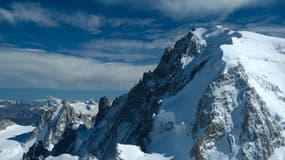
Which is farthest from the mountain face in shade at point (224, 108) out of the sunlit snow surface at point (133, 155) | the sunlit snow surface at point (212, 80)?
the sunlit snow surface at point (133, 155)

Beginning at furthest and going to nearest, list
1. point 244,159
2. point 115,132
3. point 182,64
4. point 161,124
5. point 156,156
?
point 115,132 → point 182,64 → point 161,124 → point 156,156 → point 244,159

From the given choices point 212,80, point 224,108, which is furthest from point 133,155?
point 212,80

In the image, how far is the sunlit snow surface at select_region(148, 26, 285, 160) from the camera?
138 meters

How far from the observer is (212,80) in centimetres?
14312

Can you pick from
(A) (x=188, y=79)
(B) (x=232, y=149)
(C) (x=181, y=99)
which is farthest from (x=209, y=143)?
(A) (x=188, y=79)

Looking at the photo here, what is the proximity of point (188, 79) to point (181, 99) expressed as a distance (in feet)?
42.6

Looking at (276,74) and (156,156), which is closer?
(156,156)

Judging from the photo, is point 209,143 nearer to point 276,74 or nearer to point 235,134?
point 235,134

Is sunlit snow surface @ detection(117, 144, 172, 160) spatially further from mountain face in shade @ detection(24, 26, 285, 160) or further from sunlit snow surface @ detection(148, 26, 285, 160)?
sunlit snow surface @ detection(148, 26, 285, 160)

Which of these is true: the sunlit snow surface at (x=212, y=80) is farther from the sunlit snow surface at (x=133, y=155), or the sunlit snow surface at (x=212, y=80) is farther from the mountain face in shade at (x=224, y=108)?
the sunlit snow surface at (x=133, y=155)

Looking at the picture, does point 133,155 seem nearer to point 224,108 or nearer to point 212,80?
point 224,108

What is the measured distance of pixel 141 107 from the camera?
19550cm

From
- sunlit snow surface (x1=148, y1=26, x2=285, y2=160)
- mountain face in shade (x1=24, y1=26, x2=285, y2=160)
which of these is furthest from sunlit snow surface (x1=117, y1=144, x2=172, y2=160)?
sunlit snow surface (x1=148, y1=26, x2=285, y2=160)

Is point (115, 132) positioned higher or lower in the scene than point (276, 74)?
lower
